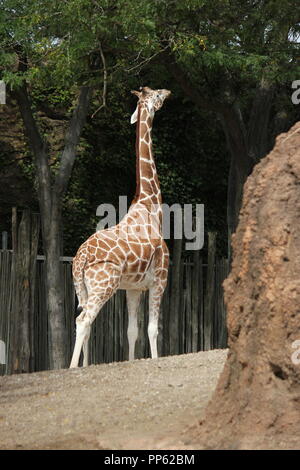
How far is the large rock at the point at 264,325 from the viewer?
192 inches

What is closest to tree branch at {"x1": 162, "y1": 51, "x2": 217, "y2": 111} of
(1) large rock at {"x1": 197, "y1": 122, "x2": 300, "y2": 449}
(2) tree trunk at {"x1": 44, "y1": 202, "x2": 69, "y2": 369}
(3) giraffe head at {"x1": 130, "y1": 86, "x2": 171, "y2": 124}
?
(3) giraffe head at {"x1": 130, "y1": 86, "x2": 171, "y2": 124}

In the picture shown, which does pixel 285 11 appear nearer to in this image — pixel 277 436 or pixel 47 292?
pixel 47 292

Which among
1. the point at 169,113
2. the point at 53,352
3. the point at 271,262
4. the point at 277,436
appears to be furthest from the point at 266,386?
the point at 169,113

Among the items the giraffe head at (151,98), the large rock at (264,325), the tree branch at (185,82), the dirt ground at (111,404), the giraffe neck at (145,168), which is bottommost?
the dirt ground at (111,404)

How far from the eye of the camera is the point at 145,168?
11.3 m

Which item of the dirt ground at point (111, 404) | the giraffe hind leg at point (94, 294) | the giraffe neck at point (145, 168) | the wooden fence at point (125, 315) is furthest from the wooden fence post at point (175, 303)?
the dirt ground at point (111, 404)

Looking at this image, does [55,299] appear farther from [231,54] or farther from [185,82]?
[231,54]

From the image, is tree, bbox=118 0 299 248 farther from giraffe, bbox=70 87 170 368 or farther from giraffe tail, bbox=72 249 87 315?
giraffe tail, bbox=72 249 87 315

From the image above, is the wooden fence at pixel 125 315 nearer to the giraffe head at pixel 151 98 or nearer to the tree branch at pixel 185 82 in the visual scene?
the tree branch at pixel 185 82

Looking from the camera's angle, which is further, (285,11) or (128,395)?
(285,11)

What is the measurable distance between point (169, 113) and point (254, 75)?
3736mm

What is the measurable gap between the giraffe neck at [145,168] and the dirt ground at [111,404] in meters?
2.65

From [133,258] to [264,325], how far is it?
555cm

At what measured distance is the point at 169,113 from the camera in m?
15.5
